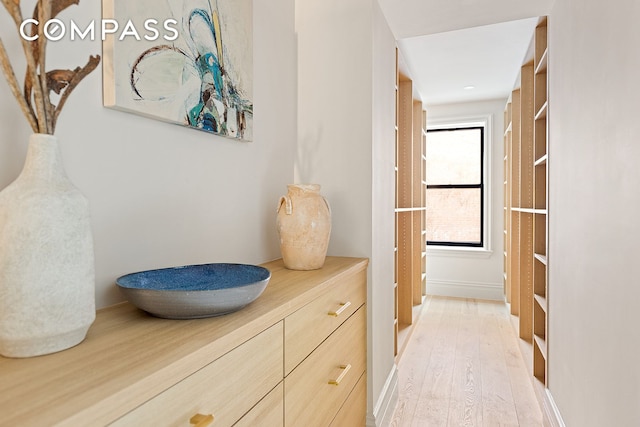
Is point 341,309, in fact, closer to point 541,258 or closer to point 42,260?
point 42,260

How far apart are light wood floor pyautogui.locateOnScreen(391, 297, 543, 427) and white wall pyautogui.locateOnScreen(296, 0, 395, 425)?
43 cm

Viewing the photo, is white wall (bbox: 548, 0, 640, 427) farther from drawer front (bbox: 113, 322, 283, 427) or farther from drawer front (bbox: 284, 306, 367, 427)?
drawer front (bbox: 113, 322, 283, 427)

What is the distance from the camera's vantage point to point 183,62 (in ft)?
4.01

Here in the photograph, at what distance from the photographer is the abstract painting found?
3.35ft

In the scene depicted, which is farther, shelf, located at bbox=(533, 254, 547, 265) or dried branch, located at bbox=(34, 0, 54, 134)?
shelf, located at bbox=(533, 254, 547, 265)

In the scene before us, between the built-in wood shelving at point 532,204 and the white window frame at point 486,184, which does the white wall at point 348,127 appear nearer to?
the built-in wood shelving at point 532,204

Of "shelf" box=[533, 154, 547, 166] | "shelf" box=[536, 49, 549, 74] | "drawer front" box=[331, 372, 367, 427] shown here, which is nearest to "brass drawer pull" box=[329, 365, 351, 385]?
"drawer front" box=[331, 372, 367, 427]

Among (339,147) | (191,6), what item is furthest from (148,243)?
(339,147)

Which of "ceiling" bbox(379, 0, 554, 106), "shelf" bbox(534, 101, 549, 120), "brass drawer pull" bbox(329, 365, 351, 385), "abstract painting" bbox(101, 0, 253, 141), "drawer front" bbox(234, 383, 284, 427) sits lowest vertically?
"brass drawer pull" bbox(329, 365, 351, 385)

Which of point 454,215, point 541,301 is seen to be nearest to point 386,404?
point 541,301

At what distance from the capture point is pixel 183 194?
1282 mm

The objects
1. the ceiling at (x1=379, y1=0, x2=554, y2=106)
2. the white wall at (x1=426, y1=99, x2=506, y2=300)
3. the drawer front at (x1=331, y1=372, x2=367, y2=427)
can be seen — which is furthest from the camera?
the white wall at (x1=426, y1=99, x2=506, y2=300)

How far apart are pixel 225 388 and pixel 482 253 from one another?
4.62 metres

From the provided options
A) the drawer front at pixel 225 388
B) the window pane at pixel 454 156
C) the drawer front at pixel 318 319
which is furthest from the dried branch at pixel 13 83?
the window pane at pixel 454 156
